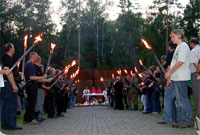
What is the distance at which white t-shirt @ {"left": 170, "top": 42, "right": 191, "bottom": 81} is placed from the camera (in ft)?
28.8

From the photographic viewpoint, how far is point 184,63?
8.93m

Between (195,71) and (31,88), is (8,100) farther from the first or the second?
(195,71)

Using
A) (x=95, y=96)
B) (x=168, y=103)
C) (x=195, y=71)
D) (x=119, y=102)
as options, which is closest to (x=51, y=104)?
(x=168, y=103)

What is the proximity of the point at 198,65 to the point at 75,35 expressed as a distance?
56.6 meters

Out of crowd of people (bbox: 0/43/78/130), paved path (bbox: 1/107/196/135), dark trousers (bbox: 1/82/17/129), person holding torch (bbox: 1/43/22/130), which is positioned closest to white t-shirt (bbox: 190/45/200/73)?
paved path (bbox: 1/107/196/135)

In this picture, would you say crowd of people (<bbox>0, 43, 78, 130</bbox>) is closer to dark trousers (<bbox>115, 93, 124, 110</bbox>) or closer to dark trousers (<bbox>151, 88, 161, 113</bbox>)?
dark trousers (<bbox>151, 88, 161, 113</bbox>)

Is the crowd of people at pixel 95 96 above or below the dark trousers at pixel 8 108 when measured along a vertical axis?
above

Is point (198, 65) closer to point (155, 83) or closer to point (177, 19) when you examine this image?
point (155, 83)

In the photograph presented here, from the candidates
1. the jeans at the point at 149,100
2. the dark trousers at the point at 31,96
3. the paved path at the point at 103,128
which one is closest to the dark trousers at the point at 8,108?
the paved path at the point at 103,128

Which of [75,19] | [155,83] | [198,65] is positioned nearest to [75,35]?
[75,19]

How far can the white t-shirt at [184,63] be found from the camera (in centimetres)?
877

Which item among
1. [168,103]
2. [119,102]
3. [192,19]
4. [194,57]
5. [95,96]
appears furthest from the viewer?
[192,19]

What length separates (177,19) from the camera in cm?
5966

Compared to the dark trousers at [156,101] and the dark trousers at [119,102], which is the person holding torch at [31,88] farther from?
the dark trousers at [119,102]
